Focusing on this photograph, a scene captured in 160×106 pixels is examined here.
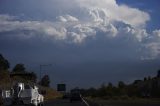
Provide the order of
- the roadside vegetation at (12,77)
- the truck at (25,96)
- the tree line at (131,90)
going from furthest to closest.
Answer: the tree line at (131,90), the roadside vegetation at (12,77), the truck at (25,96)

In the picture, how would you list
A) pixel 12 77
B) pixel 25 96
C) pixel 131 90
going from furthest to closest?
pixel 131 90 < pixel 12 77 < pixel 25 96

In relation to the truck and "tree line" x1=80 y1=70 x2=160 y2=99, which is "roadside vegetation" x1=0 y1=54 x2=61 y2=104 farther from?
the truck

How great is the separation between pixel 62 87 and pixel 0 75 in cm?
3275

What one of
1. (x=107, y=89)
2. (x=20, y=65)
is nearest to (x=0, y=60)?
(x=20, y=65)

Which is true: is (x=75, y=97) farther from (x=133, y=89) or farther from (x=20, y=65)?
(x=20, y=65)

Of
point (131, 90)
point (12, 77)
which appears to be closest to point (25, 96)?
point (12, 77)

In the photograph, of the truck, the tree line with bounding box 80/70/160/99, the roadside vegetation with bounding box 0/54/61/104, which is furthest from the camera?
the tree line with bounding box 80/70/160/99

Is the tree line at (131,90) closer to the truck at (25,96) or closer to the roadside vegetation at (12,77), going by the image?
the roadside vegetation at (12,77)

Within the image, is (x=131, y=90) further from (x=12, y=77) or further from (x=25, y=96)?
(x=25, y=96)

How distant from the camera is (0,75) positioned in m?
111

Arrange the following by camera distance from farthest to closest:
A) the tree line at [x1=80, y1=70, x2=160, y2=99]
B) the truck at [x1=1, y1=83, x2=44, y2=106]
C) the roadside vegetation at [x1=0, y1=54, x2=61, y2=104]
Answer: the tree line at [x1=80, y1=70, x2=160, y2=99] → the roadside vegetation at [x1=0, y1=54, x2=61, y2=104] → the truck at [x1=1, y1=83, x2=44, y2=106]

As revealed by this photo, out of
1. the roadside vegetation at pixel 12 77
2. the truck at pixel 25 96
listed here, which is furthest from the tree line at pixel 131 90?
the truck at pixel 25 96

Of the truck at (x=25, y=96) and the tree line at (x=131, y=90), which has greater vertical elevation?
the tree line at (x=131, y=90)

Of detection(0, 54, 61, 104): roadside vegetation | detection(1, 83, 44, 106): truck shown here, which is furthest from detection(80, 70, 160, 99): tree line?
detection(1, 83, 44, 106): truck
